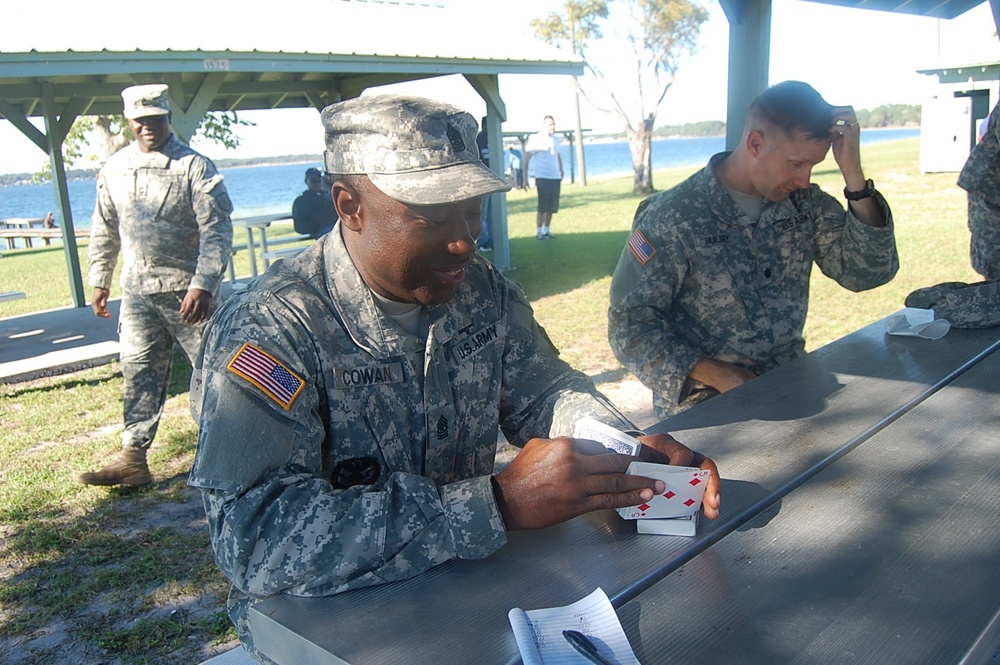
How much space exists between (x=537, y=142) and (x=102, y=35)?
8716mm

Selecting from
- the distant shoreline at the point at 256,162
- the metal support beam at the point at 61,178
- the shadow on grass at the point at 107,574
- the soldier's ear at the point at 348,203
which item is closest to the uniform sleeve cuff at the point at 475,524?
the soldier's ear at the point at 348,203

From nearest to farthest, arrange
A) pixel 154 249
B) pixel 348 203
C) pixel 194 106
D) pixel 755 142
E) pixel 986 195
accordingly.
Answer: pixel 348 203, pixel 755 142, pixel 986 195, pixel 154 249, pixel 194 106

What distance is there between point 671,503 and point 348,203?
2.70ft

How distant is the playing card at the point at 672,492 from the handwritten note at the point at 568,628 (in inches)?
9.4

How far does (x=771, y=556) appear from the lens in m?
1.46

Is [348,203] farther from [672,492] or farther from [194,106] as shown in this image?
[194,106]

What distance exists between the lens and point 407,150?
156cm

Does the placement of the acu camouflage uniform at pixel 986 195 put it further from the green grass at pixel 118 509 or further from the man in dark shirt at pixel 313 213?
the man in dark shirt at pixel 313 213

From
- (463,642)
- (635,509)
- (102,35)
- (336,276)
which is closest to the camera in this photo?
(463,642)

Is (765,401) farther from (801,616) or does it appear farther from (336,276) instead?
(336,276)

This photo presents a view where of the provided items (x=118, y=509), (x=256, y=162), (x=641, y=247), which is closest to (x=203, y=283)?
(x=118, y=509)

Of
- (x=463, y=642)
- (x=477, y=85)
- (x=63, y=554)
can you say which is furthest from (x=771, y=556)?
(x=477, y=85)

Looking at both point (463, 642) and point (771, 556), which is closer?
point (463, 642)

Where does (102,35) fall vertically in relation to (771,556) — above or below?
above
